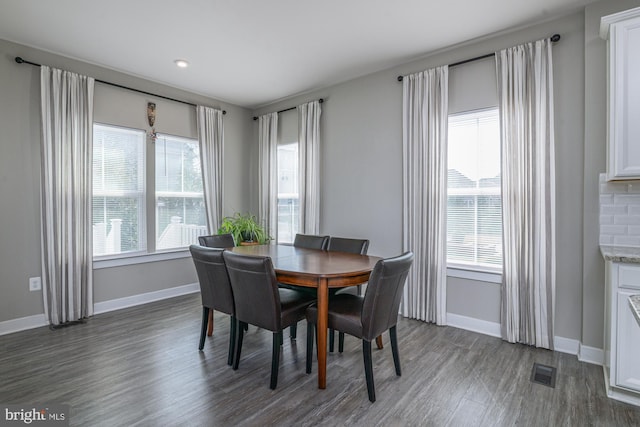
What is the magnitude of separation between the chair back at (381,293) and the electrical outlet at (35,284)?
3430 mm

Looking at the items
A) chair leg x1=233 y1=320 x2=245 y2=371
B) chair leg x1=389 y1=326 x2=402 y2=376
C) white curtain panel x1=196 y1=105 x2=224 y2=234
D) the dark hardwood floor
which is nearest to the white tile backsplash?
the dark hardwood floor

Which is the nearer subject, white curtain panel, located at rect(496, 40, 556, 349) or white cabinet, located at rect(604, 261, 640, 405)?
white cabinet, located at rect(604, 261, 640, 405)

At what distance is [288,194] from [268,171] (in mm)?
508

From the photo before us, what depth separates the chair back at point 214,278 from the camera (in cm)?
252

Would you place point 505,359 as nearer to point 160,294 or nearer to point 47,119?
point 160,294

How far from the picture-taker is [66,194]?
345 centimetres

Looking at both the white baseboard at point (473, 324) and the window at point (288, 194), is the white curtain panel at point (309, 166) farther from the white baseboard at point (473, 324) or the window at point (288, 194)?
the white baseboard at point (473, 324)

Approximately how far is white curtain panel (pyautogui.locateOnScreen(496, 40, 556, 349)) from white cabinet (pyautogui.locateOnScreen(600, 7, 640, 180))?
19.1 inches

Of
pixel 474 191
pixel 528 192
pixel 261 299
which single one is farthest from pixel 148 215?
pixel 528 192

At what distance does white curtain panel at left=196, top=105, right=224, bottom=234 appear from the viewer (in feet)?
15.5

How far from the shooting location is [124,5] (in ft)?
8.59

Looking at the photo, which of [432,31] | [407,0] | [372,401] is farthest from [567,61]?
[372,401]

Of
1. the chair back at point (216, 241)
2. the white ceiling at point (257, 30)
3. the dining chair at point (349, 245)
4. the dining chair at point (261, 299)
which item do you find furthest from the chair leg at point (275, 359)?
the white ceiling at point (257, 30)

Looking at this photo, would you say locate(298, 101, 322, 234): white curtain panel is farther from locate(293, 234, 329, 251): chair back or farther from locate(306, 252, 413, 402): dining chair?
locate(306, 252, 413, 402): dining chair
